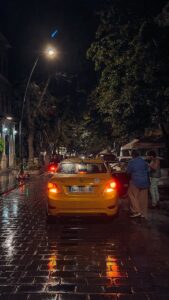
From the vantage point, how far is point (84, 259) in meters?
7.75

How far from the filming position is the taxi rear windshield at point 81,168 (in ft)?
38.9

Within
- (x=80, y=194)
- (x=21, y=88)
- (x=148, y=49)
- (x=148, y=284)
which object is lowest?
(x=148, y=284)

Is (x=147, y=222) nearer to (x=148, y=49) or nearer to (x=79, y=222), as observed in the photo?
(x=79, y=222)

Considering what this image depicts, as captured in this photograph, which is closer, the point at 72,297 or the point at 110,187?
the point at 72,297

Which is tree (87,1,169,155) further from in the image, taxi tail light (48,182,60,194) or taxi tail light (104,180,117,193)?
taxi tail light (48,182,60,194)

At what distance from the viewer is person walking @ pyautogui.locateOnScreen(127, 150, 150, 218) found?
1201 centimetres

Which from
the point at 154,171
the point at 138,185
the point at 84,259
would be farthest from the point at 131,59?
the point at 84,259

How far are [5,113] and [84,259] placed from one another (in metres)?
39.5

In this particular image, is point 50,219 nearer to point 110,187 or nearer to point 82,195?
point 82,195

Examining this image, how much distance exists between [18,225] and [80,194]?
1.70 metres

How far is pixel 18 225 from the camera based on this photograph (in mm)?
11336

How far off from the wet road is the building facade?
3107 cm

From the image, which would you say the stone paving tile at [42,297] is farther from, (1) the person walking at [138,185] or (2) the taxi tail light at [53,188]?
(1) the person walking at [138,185]

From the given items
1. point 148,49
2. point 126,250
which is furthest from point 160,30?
point 126,250
